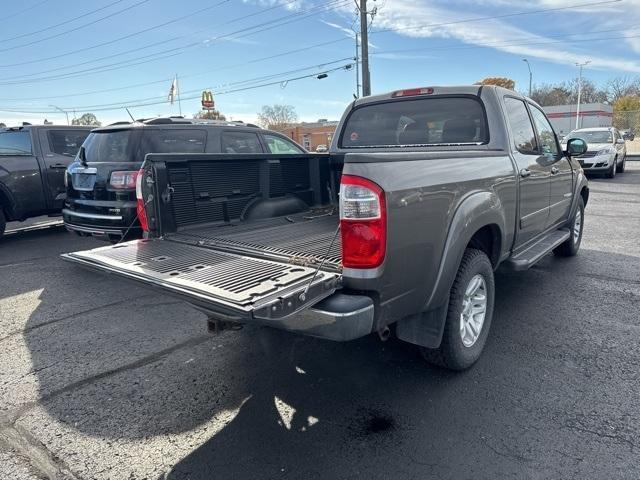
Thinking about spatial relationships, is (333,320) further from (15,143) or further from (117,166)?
(15,143)

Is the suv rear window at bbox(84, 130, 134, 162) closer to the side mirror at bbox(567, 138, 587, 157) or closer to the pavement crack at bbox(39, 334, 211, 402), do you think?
the pavement crack at bbox(39, 334, 211, 402)

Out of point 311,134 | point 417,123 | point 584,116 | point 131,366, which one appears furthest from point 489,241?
point 311,134

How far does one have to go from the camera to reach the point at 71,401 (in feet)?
9.99

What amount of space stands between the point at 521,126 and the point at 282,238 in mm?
2577

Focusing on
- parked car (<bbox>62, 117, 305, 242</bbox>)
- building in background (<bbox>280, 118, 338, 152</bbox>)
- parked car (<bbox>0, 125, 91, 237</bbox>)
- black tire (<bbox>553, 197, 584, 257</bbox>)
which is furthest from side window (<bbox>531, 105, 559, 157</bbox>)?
building in background (<bbox>280, 118, 338, 152</bbox>)

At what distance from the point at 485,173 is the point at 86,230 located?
5223 millimetres

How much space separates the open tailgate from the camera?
84.0 inches

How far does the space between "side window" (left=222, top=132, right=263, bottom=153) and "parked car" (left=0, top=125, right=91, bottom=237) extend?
11.1 feet

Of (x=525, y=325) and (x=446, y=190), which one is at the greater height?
(x=446, y=190)

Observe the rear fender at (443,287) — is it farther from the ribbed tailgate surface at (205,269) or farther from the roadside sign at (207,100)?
the roadside sign at (207,100)

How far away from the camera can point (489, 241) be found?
362 centimetres

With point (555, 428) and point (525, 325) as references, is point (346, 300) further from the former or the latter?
point (525, 325)

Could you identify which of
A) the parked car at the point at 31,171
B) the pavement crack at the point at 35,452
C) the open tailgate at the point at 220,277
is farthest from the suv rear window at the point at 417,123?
the parked car at the point at 31,171

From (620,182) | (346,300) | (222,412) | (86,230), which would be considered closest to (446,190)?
(346,300)
